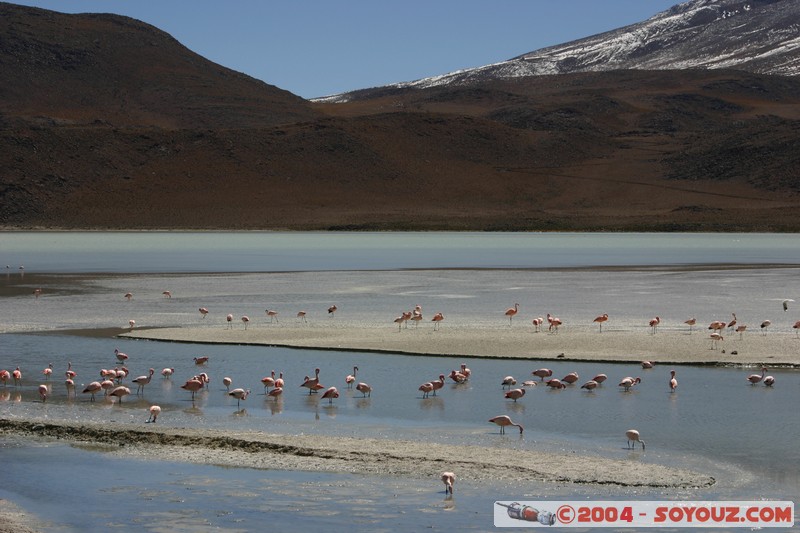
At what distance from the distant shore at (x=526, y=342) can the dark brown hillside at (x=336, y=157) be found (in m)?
60.8

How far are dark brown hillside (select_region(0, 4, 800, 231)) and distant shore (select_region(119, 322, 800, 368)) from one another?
6082 cm

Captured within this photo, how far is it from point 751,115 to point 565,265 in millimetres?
100168

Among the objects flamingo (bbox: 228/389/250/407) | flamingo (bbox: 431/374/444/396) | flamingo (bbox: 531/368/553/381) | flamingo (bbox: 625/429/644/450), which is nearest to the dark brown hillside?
flamingo (bbox: 531/368/553/381)

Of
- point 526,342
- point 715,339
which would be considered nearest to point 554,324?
point 526,342

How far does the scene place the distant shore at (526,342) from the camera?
59.3 ft

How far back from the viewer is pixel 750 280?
3366 cm

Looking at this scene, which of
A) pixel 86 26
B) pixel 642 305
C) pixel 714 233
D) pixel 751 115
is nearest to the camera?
pixel 642 305

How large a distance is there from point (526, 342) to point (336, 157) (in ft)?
278

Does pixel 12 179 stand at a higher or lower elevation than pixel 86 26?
lower

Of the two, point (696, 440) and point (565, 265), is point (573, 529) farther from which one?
point (565, 265)

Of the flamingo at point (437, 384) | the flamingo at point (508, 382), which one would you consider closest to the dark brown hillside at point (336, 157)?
the flamingo at point (508, 382)

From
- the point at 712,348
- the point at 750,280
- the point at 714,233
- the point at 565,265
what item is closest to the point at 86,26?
the point at 714,233

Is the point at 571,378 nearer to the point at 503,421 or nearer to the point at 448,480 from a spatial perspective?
the point at 503,421

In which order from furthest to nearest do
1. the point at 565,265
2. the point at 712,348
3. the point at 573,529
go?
the point at 565,265
the point at 712,348
the point at 573,529
